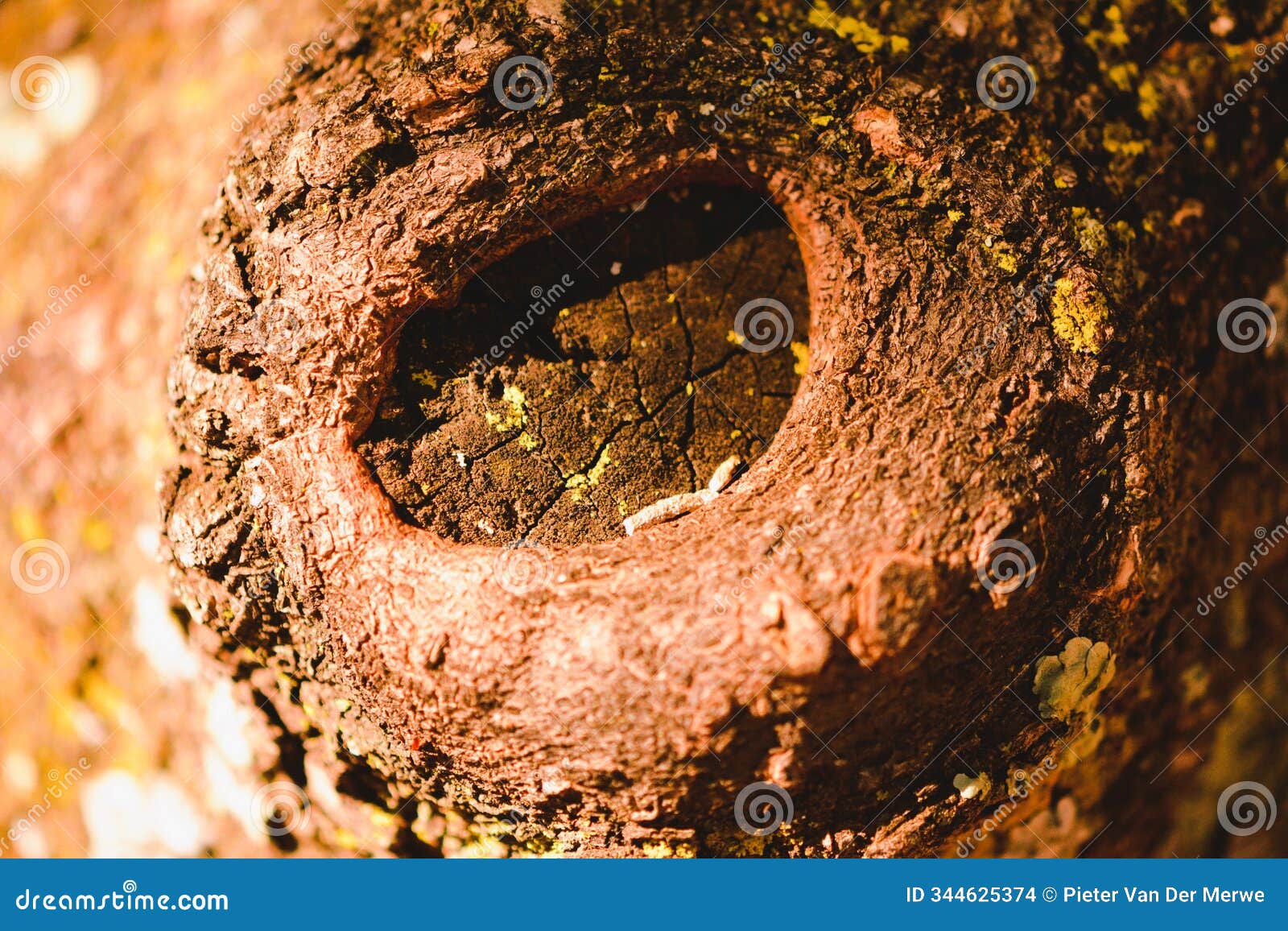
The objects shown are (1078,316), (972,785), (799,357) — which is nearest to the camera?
(1078,316)

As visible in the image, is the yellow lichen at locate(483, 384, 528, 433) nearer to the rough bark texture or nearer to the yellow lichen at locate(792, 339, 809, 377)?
the rough bark texture

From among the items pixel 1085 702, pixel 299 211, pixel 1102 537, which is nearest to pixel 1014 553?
pixel 1102 537

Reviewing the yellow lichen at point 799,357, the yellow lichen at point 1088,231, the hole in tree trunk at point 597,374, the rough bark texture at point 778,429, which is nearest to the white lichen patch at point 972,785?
the rough bark texture at point 778,429

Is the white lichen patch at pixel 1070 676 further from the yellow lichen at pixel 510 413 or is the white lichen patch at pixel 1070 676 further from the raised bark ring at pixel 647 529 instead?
the yellow lichen at pixel 510 413

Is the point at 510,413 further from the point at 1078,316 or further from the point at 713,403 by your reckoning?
the point at 1078,316

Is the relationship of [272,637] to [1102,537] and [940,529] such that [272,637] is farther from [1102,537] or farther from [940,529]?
[1102,537]

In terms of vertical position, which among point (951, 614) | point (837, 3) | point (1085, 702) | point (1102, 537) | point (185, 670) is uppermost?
point (837, 3)

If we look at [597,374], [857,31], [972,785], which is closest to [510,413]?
[597,374]
